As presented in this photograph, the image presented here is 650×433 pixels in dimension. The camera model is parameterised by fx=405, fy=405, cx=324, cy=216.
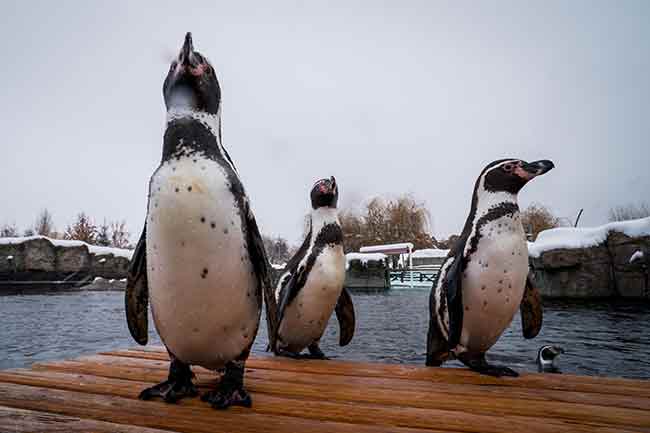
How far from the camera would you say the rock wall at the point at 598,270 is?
865 cm

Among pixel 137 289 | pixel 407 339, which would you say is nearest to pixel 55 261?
pixel 407 339

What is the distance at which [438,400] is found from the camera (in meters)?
1.37

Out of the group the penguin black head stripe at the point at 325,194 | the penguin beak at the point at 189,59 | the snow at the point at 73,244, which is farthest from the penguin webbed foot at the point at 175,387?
the snow at the point at 73,244

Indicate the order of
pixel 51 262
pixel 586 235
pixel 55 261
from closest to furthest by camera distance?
pixel 586 235 → pixel 51 262 → pixel 55 261

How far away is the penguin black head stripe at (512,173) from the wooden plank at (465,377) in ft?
3.00

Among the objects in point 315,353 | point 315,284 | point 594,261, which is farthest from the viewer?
point 594,261

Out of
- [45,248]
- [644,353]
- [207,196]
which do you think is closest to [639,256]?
[644,353]

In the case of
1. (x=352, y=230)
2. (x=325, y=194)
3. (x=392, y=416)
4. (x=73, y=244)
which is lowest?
(x=392, y=416)

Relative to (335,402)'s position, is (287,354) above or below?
below

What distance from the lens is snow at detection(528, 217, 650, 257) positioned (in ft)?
28.4

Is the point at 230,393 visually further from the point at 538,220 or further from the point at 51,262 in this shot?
the point at 538,220

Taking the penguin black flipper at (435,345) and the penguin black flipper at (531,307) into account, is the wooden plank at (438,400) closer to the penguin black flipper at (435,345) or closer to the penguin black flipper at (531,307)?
the penguin black flipper at (435,345)

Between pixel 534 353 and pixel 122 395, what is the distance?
3625 millimetres

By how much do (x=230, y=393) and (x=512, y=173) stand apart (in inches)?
66.6
